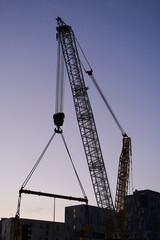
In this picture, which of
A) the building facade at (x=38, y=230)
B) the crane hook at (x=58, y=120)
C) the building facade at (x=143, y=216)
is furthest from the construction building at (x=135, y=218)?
the crane hook at (x=58, y=120)

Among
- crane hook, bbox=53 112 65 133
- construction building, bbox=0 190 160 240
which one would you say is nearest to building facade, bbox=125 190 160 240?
construction building, bbox=0 190 160 240

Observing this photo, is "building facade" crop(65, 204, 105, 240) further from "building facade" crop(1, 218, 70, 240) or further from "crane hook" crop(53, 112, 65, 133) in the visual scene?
"crane hook" crop(53, 112, 65, 133)

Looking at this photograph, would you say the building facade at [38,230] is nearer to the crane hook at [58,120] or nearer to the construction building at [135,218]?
the construction building at [135,218]

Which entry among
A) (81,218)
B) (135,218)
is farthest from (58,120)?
(135,218)

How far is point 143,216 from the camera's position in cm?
11725

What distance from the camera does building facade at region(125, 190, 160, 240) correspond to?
4536 inches

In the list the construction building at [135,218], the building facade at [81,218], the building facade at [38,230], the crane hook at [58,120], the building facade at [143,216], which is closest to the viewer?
the crane hook at [58,120]

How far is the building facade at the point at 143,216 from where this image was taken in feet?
378

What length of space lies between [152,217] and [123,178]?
6539cm

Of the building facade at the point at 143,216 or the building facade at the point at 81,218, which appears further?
the building facade at the point at 81,218

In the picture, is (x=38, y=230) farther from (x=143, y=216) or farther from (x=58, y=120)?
(x=58, y=120)

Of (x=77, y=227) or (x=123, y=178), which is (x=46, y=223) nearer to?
(x=77, y=227)

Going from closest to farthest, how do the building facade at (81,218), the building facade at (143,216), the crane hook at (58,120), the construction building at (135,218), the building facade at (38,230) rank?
the crane hook at (58,120) < the building facade at (38,230) < the construction building at (135,218) < the building facade at (143,216) < the building facade at (81,218)

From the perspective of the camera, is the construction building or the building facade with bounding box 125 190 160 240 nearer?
the construction building
